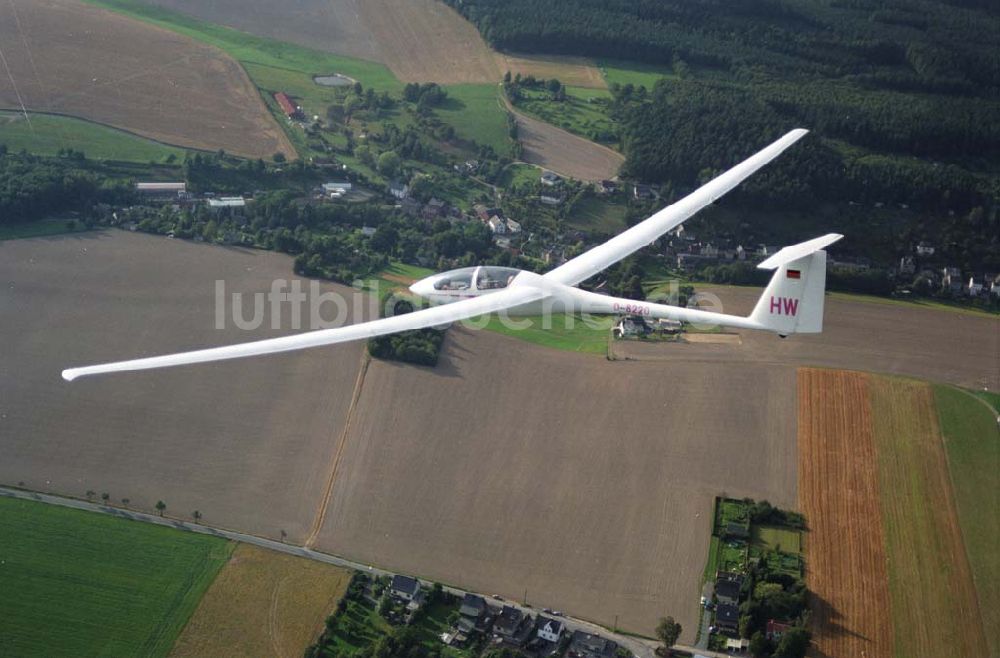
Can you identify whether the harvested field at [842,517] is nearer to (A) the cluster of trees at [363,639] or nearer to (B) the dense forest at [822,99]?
(A) the cluster of trees at [363,639]

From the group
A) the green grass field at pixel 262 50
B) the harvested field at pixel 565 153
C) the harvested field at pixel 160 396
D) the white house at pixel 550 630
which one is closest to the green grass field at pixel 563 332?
the harvested field at pixel 160 396

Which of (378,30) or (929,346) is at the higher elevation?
(378,30)

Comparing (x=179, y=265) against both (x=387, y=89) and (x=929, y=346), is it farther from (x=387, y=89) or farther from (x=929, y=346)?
(x=929, y=346)

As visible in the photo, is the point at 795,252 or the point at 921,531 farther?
the point at 921,531

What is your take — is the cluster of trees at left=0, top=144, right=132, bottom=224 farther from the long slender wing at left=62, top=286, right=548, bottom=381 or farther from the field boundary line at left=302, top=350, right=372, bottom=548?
the long slender wing at left=62, top=286, right=548, bottom=381

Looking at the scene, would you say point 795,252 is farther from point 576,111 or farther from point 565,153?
point 576,111

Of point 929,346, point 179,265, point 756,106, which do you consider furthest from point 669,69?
point 179,265

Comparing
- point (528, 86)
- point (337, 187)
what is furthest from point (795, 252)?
point (528, 86)
